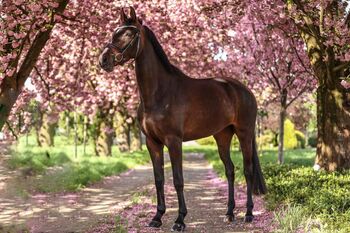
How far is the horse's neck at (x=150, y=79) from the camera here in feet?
28.5

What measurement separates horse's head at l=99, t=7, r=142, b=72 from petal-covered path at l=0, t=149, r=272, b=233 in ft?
9.68

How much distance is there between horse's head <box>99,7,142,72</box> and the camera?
8.09 metres

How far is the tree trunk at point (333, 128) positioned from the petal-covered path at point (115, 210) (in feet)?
8.94

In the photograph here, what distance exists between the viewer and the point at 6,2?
402 inches

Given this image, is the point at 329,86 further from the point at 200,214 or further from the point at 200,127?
the point at 200,127

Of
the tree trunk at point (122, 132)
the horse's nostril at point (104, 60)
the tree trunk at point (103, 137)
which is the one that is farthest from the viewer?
the tree trunk at point (122, 132)

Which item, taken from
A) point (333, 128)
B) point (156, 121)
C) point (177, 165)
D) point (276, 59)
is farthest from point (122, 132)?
point (156, 121)

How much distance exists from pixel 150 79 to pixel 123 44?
858 mm

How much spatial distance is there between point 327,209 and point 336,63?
5.94 meters

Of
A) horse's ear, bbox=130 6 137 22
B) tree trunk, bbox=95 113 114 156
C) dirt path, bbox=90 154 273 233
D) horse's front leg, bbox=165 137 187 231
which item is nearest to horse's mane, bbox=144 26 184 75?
horse's ear, bbox=130 6 137 22

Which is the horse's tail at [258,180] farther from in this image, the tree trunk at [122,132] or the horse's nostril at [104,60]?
the tree trunk at [122,132]

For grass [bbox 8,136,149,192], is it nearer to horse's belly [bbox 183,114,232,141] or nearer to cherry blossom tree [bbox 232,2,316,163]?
horse's belly [bbox 183,114,232,141]

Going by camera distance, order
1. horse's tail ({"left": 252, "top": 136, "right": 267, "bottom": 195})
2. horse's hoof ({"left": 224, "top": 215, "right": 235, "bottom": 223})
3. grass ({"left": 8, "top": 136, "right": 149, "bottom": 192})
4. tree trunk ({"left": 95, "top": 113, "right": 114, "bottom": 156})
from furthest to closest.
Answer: tree trunk ({"left": 95, "top": 113, "right": 114, "bottom": 156}) → grass ({"left": 8, "top": 136, "right": 149, "bottom": 192}) → horse's tail ({"left": 252, "top": 136, "right": 267, "bottom": 195}) → horse's hoof ({"left": 224, "top": 215, "right": 235, "bottom": 223})

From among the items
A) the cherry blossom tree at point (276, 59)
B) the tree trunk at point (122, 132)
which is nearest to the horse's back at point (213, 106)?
the cherry blossom tree at point (276, 59)
